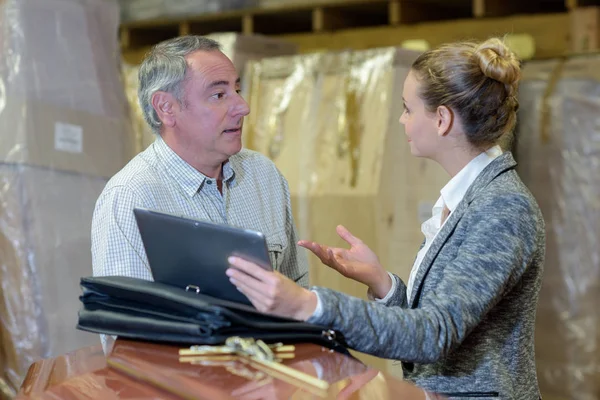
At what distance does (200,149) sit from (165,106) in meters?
0.15

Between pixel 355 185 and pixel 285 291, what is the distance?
2112 millimetres

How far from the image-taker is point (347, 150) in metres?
Answer: 3.36

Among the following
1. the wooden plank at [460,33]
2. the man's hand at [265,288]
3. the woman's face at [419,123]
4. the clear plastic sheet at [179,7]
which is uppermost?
the clear plastic sheet at [179,7]

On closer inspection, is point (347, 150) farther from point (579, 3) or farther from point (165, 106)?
point (165, 106)

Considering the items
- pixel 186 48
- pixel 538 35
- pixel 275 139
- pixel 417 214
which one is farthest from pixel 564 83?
pixel 186 48

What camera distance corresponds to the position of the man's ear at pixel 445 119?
172 centimetres

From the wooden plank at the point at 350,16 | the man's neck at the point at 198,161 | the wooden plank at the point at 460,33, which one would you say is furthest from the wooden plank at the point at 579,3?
the man's neck at the point at 198,161

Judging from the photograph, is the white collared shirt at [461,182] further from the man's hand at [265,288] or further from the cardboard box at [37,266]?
the cardboard box at [37,266]

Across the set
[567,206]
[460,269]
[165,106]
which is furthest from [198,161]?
[567,206]

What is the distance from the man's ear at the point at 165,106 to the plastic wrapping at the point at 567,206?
191 cm

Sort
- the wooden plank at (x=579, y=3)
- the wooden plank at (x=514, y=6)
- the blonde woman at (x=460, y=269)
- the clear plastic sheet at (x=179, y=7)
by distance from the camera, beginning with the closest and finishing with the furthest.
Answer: the blonde woman at (x=460, y=269), the wooden plank at (x=579, y=3), the wooden plank at (x=514, y=6), the clear plastic sheet at (x=179, y=7)

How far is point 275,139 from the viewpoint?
3576 millimetres

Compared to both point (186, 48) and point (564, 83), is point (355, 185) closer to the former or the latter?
point (564, 83)

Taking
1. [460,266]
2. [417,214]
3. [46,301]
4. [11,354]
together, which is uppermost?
[460,266]
